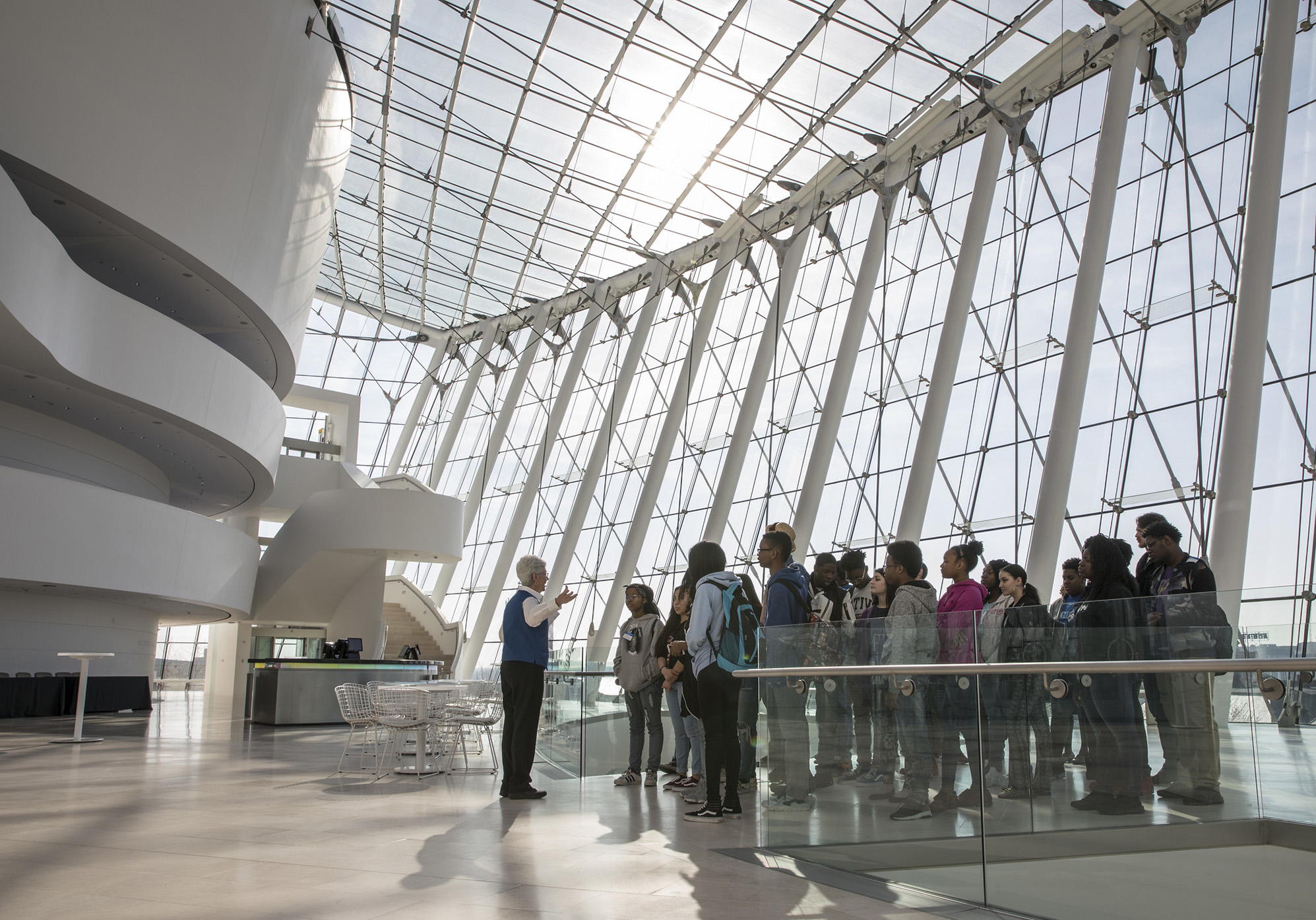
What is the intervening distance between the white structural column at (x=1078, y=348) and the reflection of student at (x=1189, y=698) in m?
11.0

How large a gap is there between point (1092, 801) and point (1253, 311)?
10.5m

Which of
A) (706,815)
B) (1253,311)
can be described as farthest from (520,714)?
(1253,311)

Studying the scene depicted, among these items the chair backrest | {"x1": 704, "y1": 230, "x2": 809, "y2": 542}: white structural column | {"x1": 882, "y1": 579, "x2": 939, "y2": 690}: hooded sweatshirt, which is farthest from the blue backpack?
{"x1": 704, "y1": 230, "x2": 809, "y2": 542}: white structural column

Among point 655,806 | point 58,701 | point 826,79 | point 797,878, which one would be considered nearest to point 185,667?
point 58,701

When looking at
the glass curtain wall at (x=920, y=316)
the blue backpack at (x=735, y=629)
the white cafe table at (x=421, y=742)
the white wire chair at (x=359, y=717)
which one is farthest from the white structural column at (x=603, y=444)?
the blue backpack at (x=735, y=629)

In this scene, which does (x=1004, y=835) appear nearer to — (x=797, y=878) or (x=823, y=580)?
(x=797, y=878)

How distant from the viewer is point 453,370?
4081cm

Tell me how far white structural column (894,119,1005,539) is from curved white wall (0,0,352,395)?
525 inches

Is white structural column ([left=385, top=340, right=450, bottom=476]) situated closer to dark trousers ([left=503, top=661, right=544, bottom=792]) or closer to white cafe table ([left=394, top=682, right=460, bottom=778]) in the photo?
white cafe table ([left=394, top=682, right=460, bottom=778])

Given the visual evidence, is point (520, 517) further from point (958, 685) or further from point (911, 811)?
point (958, 685)

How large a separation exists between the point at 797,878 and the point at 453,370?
3765 centimetres

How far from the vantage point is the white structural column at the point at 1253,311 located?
1184cm

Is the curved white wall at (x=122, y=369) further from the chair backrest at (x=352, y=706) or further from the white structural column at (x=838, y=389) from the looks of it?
the white structural column at (x=838, y=389)

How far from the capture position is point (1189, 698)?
390 centimetres
